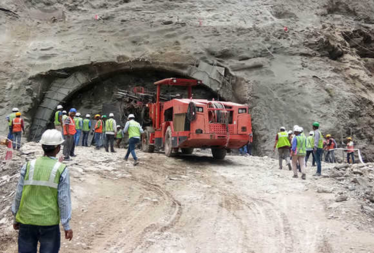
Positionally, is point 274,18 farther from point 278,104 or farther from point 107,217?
point 107,217

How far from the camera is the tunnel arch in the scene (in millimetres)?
18312

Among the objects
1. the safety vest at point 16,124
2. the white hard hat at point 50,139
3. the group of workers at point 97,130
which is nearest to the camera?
the white hard hat at point 50,139

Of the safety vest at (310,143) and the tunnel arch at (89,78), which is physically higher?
the tunnel arch at (89,78)

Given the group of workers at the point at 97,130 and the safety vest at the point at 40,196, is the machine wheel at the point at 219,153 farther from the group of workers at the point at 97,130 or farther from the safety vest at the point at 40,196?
the safety vest at the point at 40,196

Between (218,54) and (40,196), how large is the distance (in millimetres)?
16794

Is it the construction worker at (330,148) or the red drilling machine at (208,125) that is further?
the construction worker at (330,148)

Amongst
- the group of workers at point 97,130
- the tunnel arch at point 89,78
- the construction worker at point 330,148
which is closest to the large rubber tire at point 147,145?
the group of workers at point 97,130

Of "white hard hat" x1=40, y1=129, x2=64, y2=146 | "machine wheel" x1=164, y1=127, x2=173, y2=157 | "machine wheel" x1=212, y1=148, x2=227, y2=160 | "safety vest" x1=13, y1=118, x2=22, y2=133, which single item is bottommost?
"machine wheel" x1=212, y1=148, x2=227, y2=160

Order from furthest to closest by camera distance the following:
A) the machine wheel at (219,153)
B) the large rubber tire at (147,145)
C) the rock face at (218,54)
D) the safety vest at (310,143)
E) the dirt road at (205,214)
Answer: the rock face at (218,54), the large rubber tire at (147,145), the machine wheel at (219,153), the safety vest at (310,143), the dirt road at (205,214)

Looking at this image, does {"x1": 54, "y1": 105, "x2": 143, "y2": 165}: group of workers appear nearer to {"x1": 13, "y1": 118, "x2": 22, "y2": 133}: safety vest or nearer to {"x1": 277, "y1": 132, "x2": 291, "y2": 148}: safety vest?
{"x1": 13, "y1": 118, "x2": 22, "y2": 133}: safety vest

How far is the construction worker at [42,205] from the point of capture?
314cm

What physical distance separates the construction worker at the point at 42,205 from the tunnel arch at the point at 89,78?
15548 mm

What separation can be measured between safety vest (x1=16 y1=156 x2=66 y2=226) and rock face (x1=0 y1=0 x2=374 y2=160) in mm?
13925

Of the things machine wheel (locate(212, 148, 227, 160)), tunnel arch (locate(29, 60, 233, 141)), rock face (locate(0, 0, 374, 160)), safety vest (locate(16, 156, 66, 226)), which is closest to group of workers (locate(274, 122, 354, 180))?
machine wheel (locate(212, 148, 227, 160))
